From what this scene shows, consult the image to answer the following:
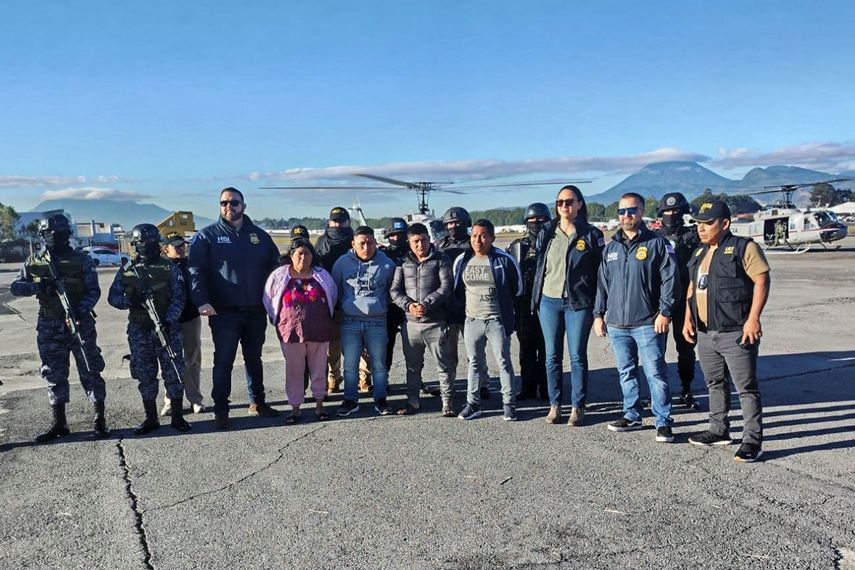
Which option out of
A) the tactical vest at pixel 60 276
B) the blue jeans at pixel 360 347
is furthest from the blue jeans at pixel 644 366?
→ the tactical vest at pixel 60 276

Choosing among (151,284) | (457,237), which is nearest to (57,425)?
(151,284)

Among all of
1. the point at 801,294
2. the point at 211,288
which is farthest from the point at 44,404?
the point at 801,294

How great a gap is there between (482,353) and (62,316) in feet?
12.9

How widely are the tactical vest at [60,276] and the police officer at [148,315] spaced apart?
0.29m

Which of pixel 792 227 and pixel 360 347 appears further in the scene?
pixel 792 227

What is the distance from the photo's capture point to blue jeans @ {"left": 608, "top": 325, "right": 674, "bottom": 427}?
5184mm

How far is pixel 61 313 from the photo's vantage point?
543cm

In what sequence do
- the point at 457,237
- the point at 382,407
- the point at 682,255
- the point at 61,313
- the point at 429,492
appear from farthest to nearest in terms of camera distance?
the point at 457,237 < the point at 682,255 < the point at 382,407 < the point at 61,313 < the point at 429,492

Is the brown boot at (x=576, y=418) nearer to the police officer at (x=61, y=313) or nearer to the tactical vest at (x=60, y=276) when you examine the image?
the police officer at (x=61, y=313)

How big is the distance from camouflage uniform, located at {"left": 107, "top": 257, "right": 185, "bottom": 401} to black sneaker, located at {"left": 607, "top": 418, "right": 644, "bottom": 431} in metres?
4.09

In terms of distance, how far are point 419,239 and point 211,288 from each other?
6.86ft

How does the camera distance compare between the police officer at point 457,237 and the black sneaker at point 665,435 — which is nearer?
the black sneaker at point 665,435

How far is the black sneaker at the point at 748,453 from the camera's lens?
462 cm

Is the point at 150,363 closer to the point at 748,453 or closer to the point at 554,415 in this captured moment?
the point at 554,415
